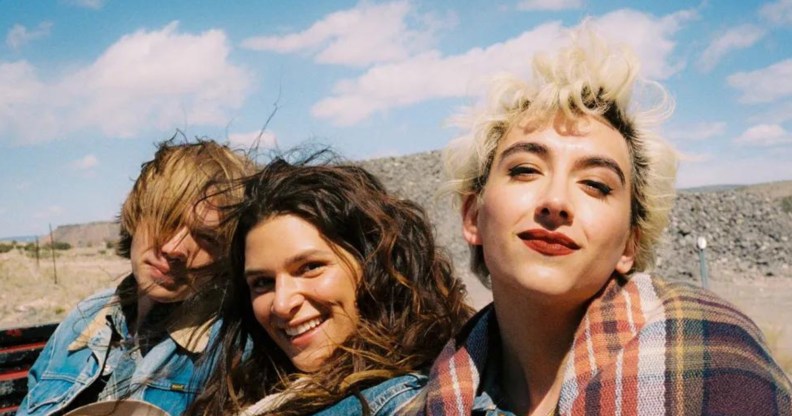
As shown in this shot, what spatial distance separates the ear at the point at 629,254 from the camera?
1892mm

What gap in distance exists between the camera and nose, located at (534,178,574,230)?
1.74 meters

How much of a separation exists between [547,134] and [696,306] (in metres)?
0.55

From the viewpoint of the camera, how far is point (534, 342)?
1930 mm

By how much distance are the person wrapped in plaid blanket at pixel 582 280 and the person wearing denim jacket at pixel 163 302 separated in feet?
3.56

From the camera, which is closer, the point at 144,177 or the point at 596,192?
the point at 596,192

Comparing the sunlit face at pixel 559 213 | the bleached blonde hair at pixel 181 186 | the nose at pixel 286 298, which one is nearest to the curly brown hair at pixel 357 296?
the nose at pixel 286 298

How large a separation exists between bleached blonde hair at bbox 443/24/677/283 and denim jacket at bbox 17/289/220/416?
4.88 ft

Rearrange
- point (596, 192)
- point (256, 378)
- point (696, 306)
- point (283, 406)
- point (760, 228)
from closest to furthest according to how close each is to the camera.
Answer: point (696, 306) → point (596, 192) → point (283, 406) → point (256, 378) → point (760, 228)

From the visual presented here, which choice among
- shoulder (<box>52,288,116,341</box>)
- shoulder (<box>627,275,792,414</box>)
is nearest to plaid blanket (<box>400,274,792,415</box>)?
shoulder (<box>627,275,792,414</box>)

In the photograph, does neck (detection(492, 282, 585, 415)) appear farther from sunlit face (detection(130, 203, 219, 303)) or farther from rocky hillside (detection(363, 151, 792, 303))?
rocky hillside (detection(363, 151, 792, 303))

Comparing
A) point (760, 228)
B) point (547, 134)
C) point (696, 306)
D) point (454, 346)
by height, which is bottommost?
point (760, 228)

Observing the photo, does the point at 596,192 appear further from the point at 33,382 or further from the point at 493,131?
the point at 33,382

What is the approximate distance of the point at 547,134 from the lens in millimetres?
1879

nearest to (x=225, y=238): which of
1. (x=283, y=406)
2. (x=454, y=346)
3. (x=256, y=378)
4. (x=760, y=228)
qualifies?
(x=256, y=378)
